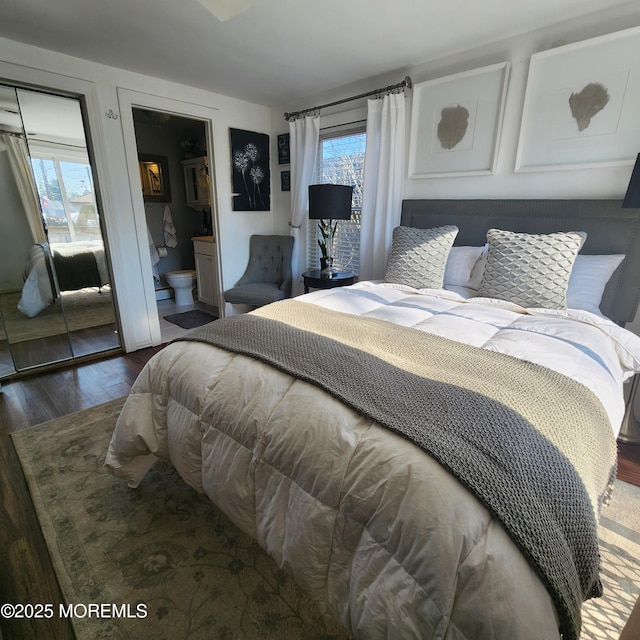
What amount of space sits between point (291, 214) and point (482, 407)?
3.46m

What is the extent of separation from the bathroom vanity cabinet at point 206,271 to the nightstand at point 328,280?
4.98ft

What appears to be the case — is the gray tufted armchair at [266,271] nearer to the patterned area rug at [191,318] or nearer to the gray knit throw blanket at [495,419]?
the patterned area rug at [191,318]

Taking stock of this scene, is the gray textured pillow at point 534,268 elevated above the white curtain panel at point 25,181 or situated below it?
below

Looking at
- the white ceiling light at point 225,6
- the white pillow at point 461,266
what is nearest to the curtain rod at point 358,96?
the white pillow at point 461,266

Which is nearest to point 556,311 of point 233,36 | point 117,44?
point 233,36

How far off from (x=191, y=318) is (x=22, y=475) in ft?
8.83

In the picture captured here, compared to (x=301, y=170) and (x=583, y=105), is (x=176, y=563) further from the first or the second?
(x=301, y=170)

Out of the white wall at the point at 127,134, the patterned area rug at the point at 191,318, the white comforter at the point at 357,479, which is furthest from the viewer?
the patterned area rug at the point at 191,318

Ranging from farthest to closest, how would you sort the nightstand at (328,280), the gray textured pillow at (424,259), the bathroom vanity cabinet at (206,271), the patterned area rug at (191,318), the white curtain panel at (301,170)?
the bathroom vanity cabinet at (206,271), the patterned area rug at (191,318), the white curtain panel at (301,170), the nightstand at (328,280), the gray textured pillow at (424,259)

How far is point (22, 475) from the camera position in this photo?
5.90 ft

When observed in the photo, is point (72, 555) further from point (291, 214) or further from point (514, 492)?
point (291, 214)

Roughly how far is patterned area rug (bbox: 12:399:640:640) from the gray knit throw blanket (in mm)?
739

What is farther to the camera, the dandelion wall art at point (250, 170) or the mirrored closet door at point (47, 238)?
the dandelion wall art at point (250, 170)

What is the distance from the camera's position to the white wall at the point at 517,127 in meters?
2.07
